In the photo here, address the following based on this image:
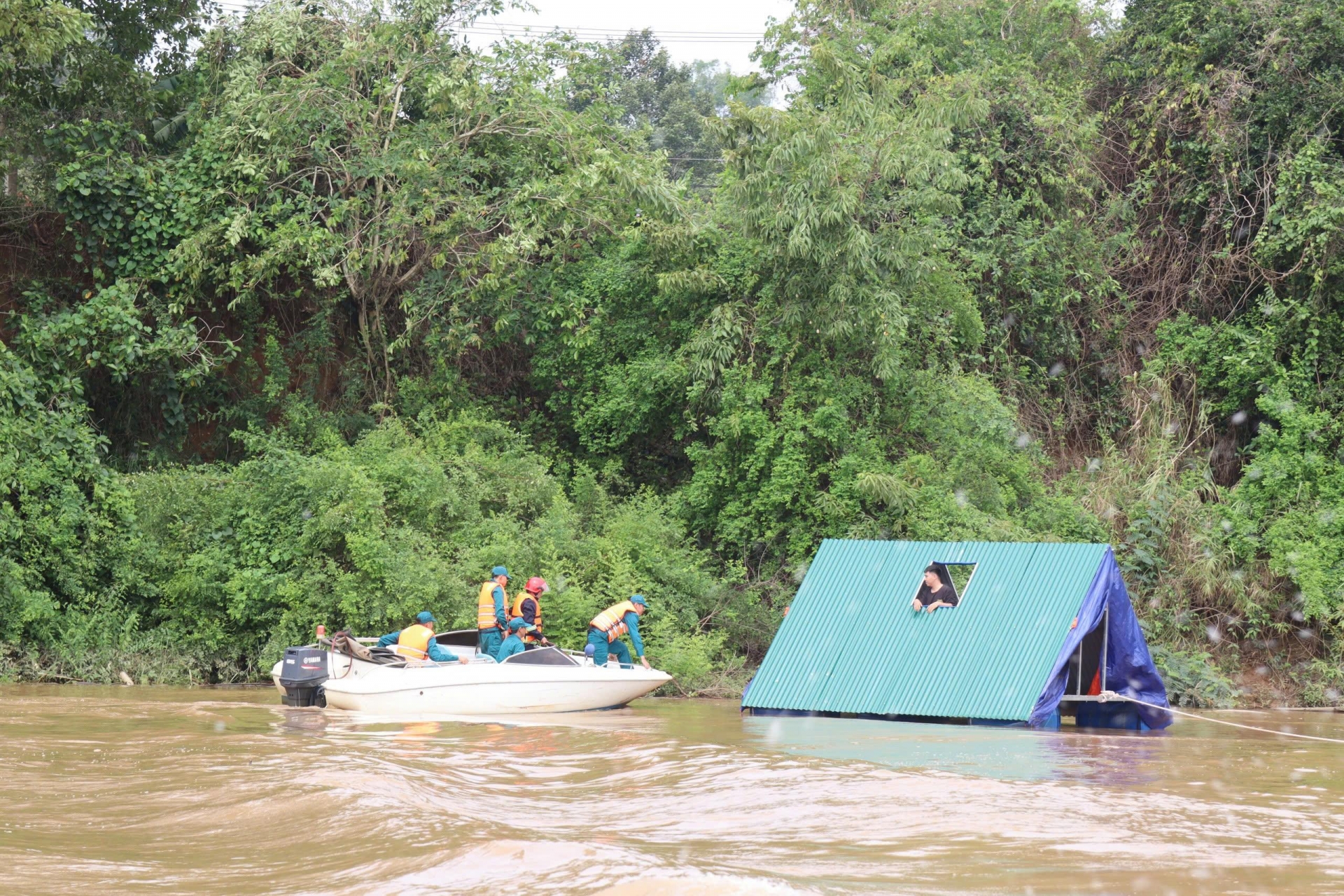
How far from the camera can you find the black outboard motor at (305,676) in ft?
49.3

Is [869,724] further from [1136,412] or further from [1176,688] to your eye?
[1136,412]

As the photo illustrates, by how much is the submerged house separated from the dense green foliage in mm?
3147

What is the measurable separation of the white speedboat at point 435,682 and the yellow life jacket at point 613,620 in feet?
2.15

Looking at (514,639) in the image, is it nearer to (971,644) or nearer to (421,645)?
(421,645)

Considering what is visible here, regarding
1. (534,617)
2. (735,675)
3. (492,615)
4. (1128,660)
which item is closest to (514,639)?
(492,615)

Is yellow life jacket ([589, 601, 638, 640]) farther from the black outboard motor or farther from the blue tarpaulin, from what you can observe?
the blue tarpaulin

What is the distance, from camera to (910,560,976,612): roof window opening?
1546 centimetres

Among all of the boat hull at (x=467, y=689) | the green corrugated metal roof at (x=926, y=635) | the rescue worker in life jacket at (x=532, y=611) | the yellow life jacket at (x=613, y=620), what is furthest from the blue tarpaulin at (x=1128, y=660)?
the rescue worker in life jacket at (x=532, y=611)

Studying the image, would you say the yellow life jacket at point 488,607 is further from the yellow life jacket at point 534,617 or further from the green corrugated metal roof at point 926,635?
the green corrugated metal roof at point 926,635

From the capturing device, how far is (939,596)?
1554 centimetres

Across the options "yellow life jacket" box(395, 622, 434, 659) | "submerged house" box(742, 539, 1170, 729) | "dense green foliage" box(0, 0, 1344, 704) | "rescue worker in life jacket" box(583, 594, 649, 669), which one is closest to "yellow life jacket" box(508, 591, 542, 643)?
"rescue worker in life jacket" box(583, 594, 649, 669)

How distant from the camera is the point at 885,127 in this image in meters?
21.0

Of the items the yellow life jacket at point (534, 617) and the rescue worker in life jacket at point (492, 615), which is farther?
the yellow life jacket at point (534, 617)

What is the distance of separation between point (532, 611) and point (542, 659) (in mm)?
1085
